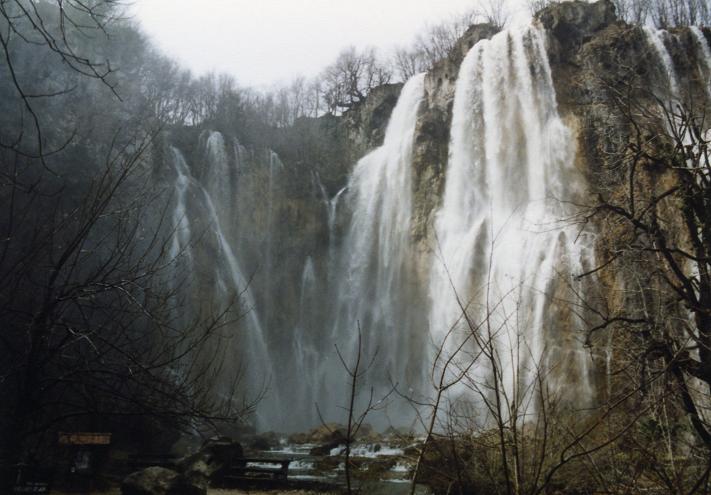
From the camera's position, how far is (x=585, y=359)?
15.3 metres

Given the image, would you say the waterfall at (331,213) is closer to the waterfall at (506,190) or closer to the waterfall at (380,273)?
the waterfall at (380,273)

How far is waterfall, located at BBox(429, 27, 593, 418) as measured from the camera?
17062mm

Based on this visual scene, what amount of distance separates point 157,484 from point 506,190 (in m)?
16.2

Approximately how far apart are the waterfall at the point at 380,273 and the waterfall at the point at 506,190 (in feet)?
6.06

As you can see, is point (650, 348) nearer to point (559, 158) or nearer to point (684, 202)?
point (684, 202)

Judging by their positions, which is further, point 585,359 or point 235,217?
point 235,217

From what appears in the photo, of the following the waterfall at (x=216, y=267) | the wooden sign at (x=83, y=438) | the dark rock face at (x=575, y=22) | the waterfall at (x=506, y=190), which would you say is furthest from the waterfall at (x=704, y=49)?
the wooden sign at (x=83, y=438)

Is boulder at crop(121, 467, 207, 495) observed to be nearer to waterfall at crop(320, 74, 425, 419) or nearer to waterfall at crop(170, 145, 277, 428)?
waterfall at crop(170, 145, 277, 428)

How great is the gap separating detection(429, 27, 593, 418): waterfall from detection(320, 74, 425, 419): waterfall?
1846 mm

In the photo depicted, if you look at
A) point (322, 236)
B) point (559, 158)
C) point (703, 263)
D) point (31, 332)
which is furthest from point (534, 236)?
point (31, 332)

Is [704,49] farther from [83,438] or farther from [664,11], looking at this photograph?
[83,438]

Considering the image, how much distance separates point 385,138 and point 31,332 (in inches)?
1074

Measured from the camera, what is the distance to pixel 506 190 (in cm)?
2106

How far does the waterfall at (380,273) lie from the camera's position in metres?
23.0
